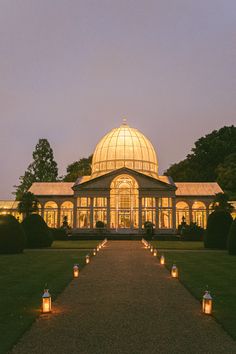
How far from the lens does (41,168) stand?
103 m

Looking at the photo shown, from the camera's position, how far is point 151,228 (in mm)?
64938

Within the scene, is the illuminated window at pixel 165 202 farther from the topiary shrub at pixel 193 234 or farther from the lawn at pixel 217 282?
the lawn at pixel 217 282

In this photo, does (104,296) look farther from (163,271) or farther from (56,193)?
(56,193)

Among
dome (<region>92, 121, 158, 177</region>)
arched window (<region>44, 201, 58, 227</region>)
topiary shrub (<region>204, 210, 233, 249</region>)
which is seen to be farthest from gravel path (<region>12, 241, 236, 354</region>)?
dome (<region>92, 121, 158, 177</region>)

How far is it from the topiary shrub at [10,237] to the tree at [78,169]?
72.2 m

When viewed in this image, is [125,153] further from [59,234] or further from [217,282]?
[217,282]

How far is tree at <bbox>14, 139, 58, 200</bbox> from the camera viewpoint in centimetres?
10169

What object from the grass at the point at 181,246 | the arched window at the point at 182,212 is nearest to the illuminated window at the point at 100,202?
the arched window at the point at 182,212

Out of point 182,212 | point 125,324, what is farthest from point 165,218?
point 125,324

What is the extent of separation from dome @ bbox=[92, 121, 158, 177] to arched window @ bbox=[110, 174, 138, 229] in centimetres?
871

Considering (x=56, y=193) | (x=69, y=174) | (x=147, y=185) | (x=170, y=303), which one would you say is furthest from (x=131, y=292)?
(x=69, y=174)

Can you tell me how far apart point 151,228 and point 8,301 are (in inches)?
2000

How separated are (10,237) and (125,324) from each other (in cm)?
2554

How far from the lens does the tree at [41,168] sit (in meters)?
102
